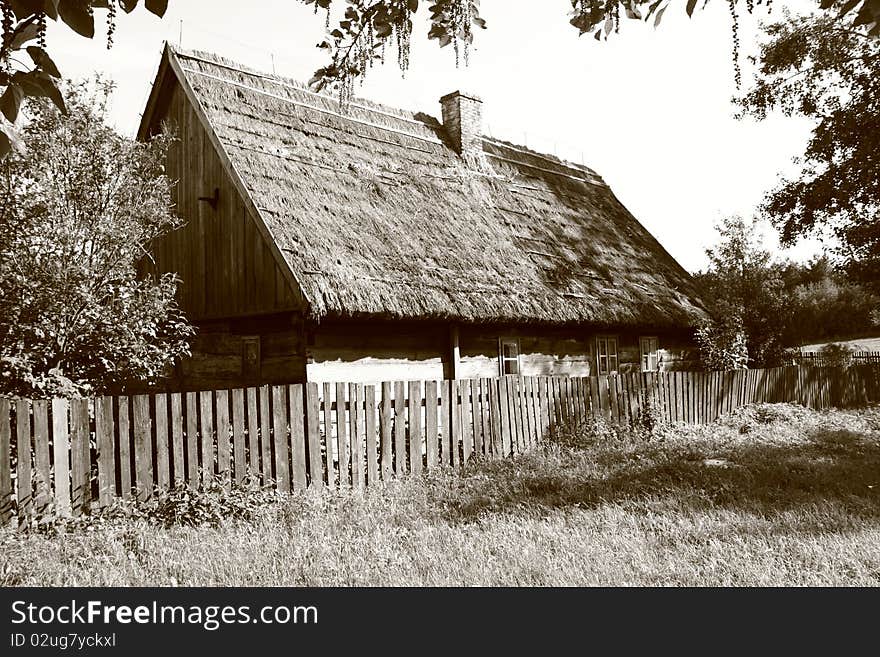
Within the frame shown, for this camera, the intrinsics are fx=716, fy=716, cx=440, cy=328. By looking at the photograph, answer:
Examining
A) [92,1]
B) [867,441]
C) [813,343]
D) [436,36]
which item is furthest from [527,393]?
[813,343]

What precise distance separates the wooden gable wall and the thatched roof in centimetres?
53

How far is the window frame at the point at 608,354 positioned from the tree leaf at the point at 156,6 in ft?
42.5

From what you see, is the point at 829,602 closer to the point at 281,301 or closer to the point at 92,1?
the point at 92,1

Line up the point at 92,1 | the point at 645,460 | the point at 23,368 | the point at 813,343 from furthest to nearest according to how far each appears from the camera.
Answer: the point at 813,343
the point at 645,460
the point at 23,368
the point at 92,1

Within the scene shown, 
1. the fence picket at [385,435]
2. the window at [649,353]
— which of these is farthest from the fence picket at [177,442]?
the window at [649,353]

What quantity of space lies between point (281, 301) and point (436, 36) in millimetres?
6353

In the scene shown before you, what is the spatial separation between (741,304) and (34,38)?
22.6m

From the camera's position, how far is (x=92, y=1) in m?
2.98

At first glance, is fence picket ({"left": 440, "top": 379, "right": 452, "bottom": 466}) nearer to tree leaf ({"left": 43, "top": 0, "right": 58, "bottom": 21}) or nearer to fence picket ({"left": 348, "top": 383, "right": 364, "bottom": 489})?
fence picket ({"left": 348, "top": 383, "right": 364, "bottom": 489})

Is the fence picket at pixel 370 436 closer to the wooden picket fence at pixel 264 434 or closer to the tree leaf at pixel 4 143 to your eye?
the wooden picket fence at pixel 264 434

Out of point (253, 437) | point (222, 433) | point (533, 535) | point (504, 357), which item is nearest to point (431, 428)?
point (253, 437)

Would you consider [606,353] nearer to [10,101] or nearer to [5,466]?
[5,466]

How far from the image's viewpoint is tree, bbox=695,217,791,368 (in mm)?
16266

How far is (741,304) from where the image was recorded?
73.9 ft
